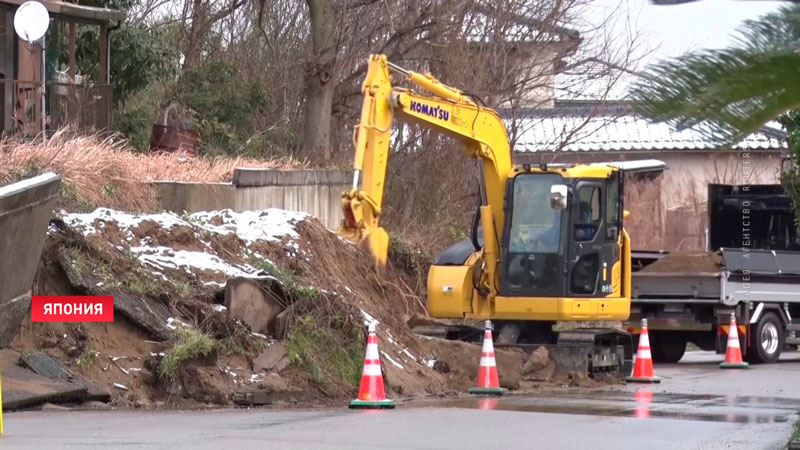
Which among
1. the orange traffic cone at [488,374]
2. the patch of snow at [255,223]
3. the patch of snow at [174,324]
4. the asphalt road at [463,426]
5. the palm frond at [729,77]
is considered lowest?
the asphalt road at [463,426]

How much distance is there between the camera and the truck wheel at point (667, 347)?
2557cm

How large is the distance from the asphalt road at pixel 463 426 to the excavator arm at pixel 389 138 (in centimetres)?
331

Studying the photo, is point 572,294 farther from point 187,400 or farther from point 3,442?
point 3,442

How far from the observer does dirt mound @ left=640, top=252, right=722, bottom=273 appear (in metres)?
24.6

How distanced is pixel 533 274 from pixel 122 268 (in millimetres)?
6166

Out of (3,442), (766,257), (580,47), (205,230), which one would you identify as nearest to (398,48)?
(580,47)

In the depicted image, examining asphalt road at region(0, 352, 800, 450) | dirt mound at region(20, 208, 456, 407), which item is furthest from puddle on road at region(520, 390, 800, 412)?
dirt mound at region(20, 208, 456, 407)

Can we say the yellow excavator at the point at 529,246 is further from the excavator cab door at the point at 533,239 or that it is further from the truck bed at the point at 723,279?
the truck bed at the point at 723,279

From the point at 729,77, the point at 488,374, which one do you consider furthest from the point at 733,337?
the point at 729,77

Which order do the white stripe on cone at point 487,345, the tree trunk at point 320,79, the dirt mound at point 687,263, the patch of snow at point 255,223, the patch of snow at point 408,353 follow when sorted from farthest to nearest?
the tree trunk at point 320,79 → the dirt mound at point 687,263 → the patch of snow at point 255,223 → the patch of snow at point 408,353 → the white stripe on cone at point 487,345

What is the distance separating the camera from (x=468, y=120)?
66.3 feet

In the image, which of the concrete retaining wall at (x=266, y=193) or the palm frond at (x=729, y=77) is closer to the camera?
the palm frond at (x=729, y=77)

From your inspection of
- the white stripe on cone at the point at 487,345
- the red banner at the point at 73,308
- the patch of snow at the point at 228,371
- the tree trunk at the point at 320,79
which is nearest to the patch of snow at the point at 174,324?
the red banner at the point at 73,308

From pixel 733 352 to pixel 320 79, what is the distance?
9.83 metres
